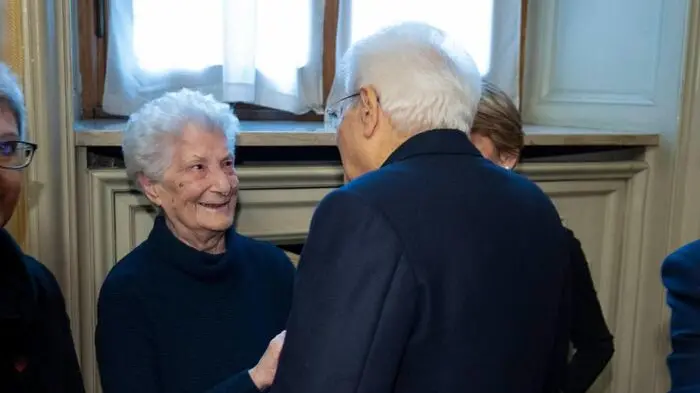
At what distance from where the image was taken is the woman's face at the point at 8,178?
1.21m

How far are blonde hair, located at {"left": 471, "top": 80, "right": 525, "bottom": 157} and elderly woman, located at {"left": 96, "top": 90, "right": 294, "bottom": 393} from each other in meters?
0.55

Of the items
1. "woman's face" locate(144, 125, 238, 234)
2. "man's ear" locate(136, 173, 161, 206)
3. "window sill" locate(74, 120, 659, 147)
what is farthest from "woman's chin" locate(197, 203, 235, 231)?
"window sill" locate(74, 120, 659, 147)

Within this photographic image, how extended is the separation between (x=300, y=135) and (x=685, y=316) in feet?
3.26

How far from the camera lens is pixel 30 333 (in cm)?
126

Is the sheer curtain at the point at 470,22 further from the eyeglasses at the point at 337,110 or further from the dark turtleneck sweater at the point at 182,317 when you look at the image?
the eyeglasses at the point at 337,110

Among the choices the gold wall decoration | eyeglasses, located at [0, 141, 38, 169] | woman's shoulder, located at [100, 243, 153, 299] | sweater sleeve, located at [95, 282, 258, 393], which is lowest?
sweater sleeve, located at [95, 282, 258, 393]

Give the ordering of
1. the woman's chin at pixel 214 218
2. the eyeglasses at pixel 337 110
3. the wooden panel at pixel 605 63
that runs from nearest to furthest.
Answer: the eyeglasses at pixel 337 110
the woman's chin at pixel 214 218
the wooden panel at pixel 605 63

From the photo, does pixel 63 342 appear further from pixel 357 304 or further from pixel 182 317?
pixel 357 304

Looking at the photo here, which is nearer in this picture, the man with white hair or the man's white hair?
the man with white hair

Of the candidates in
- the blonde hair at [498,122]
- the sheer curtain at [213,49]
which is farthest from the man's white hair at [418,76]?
the sheer curtain at [213,49]

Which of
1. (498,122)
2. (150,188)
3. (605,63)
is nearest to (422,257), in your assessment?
(498,122)

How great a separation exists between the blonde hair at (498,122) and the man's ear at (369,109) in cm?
47

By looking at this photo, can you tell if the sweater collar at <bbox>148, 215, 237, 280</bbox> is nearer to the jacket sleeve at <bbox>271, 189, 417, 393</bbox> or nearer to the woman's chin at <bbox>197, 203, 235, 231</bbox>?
the woman's chin at <bbox>197, 203, 235, 231</bbox>

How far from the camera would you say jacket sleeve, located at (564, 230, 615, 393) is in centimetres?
145
